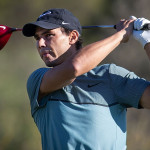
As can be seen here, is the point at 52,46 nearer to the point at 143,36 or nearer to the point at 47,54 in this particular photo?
the point at 47,54

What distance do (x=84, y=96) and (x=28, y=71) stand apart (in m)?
4.93

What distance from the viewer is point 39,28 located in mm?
3467

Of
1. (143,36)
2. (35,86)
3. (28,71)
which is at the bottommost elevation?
(28,71)

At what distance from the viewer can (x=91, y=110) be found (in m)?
3.17

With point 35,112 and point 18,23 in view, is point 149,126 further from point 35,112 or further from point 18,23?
point 35,112

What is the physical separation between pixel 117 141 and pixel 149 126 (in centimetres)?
529

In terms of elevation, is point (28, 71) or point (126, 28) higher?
point (126, 28)

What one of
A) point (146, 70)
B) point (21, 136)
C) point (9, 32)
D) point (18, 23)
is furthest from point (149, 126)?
point (9, 32)

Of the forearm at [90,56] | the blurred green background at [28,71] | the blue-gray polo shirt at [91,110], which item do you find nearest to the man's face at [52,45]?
the blue-gray polo shirt at [91,110]

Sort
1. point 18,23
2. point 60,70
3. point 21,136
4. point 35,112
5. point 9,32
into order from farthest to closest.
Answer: point 18,23 → point 21,136 → point 9,32 → point 35,112 → point 60,70

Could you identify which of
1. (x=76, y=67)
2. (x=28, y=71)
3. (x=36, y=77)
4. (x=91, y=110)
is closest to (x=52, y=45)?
(x=36, y=77)

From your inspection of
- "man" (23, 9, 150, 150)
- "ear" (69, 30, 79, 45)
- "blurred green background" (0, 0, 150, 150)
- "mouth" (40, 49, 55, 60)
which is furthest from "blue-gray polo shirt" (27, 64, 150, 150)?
"blurred green background" (0, 0, 150, 150)

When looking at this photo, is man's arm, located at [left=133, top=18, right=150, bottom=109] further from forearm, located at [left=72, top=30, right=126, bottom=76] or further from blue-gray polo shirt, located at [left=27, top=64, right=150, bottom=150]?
forearm, located at [left=72, top=30, right=126, bottom=76]

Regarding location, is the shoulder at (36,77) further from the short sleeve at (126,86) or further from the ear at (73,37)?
the short sleeve at (126,86)
